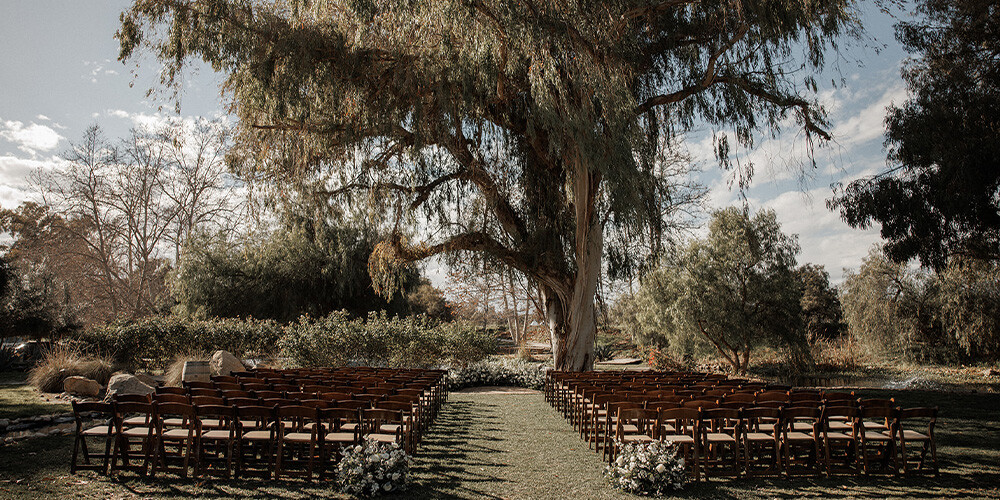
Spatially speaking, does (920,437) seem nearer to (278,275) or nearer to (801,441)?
(801,441)

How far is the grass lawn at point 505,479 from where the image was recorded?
5180mm

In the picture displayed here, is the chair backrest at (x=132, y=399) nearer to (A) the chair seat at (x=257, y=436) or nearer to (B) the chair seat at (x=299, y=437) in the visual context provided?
(A) the chair seat at (x=257, y=436)

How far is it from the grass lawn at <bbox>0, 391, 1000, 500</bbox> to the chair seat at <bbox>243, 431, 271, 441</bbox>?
0.43 m

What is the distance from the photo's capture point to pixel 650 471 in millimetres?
5328

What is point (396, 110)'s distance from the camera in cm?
1170

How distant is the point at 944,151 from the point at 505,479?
38.3 ft

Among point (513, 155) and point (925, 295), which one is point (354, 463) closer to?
point (513, 155)

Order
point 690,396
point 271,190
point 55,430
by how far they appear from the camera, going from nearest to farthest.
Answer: point 690,396
point 55,430
point 271,190

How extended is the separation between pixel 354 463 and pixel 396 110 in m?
8.24

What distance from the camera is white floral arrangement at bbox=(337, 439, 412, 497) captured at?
5.04 meters

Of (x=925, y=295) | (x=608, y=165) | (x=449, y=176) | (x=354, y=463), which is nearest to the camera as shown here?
(x=354, y=463)

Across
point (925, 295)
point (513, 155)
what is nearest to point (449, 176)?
point (513, 155)

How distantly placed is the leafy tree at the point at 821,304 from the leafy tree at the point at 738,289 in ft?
68.2

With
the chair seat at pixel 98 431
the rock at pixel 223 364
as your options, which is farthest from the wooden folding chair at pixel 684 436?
the rock at pixel 223 364
